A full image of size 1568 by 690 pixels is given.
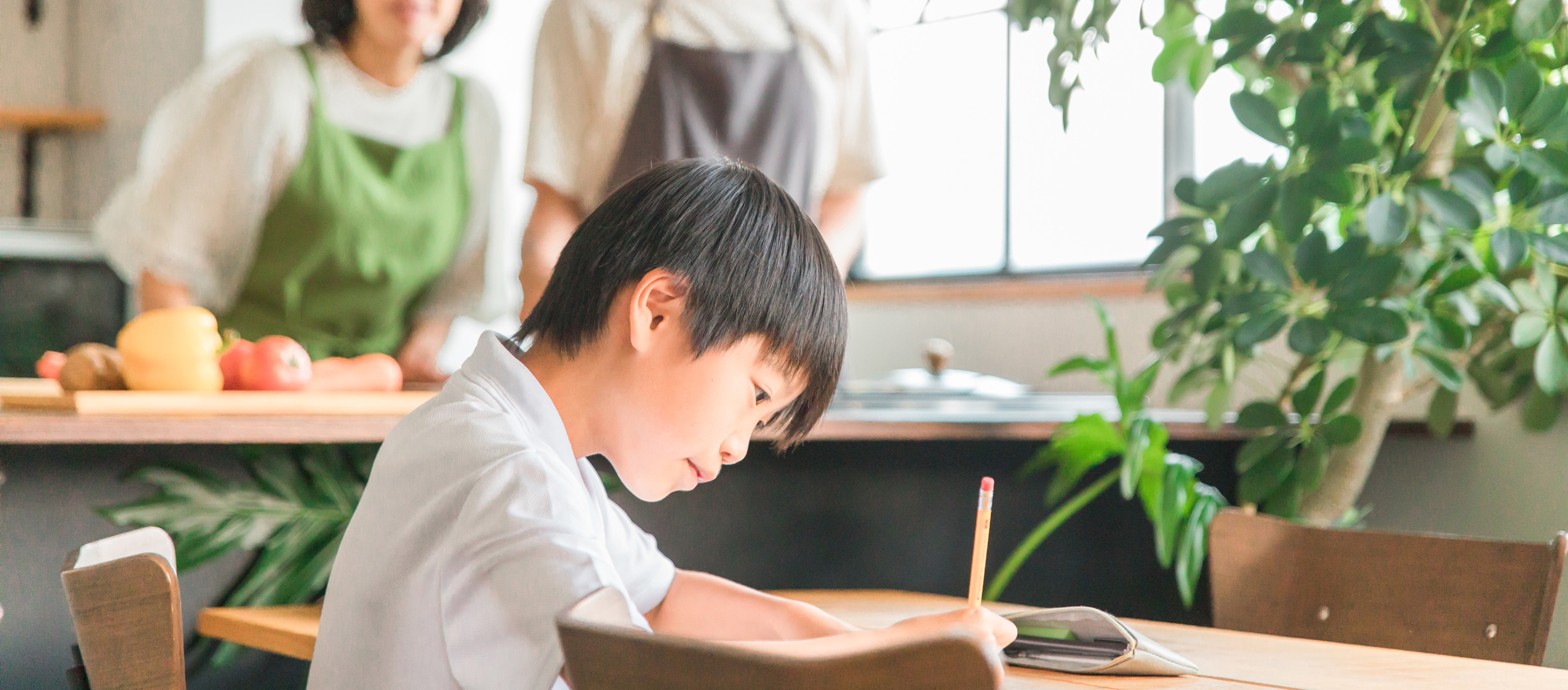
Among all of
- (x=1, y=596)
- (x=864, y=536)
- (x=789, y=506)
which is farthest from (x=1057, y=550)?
(x=1, y=596)

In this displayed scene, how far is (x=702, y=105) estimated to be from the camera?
2.00 meters

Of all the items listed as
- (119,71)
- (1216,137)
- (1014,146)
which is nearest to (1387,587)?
(1216,137)

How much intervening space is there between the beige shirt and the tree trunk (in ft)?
2.65

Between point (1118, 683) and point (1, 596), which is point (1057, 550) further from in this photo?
point (1, 596)

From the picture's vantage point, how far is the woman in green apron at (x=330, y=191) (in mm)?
1981

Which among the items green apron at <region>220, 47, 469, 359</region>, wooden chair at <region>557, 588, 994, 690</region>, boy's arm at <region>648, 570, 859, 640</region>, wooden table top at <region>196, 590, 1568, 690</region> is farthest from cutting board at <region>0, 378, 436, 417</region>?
wooden chair at <region>557, 588, 994, 690</region>

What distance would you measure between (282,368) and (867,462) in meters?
0.77

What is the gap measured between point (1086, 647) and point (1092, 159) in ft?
6.59

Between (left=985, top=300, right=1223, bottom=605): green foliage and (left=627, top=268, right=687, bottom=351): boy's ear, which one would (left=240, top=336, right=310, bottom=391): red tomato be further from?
(left=985, top=300, right=1223, bottom=605): green foliage

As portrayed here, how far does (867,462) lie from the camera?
187 cm

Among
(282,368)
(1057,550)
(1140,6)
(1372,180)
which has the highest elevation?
(1140,6)

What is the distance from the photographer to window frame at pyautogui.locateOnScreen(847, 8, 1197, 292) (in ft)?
8.64

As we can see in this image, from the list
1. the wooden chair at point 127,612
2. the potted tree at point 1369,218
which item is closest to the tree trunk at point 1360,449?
the potted tree at point 1369,218

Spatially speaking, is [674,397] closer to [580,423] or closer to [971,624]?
[580,423]
